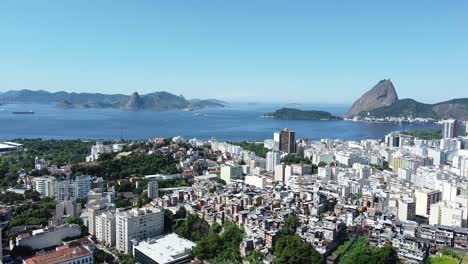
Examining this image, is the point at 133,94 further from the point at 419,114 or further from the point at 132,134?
the point at 419,114

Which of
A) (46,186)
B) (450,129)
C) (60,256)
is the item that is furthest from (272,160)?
(450,129)

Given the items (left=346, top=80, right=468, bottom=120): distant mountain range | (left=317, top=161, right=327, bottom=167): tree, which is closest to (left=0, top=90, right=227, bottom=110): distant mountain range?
(left=346, top=80, right=468, bottom=120): distant mountain range

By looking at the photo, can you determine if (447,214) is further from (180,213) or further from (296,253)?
(180,213)

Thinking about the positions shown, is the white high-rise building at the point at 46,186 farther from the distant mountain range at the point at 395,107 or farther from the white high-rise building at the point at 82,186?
the distant mountain range at the point at 395,107

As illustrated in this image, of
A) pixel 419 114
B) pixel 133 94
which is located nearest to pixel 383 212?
pixel 419 114

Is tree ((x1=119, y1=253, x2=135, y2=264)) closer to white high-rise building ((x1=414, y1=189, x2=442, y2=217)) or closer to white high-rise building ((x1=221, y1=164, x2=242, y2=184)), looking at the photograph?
white high-rise building ((x1=221, y1=164, x2=242, y2=184))

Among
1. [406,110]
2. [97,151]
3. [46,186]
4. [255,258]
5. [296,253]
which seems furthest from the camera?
[406,110]
